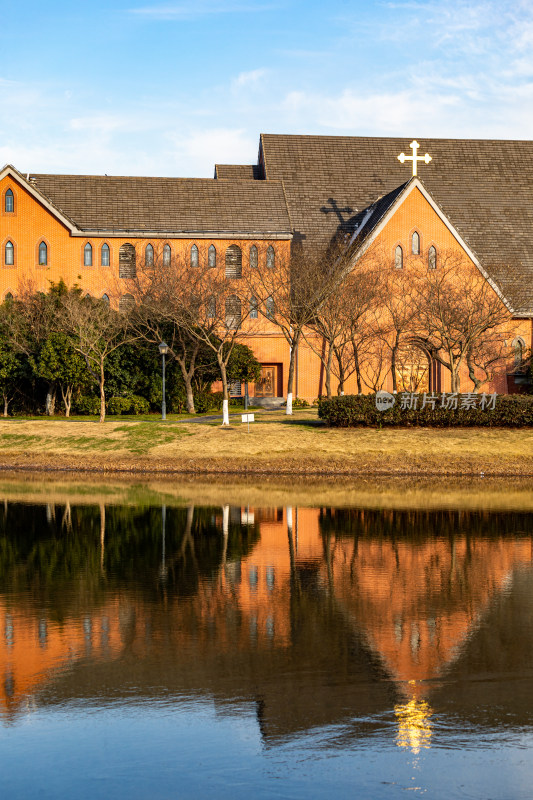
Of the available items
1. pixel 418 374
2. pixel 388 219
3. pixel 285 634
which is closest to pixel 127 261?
pixel 388 219

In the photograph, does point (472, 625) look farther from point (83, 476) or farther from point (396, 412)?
point (396, 412)

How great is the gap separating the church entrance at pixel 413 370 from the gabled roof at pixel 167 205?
31.6ft

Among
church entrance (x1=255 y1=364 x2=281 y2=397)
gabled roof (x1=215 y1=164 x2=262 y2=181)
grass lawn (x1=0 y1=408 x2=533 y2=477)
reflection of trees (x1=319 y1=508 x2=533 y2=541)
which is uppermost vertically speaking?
gabled roof (x1=215 y1=164 x2=262 y2=181)

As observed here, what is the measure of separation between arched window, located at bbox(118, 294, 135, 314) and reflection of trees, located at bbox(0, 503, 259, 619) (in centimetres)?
2528

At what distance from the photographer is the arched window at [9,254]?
172ft

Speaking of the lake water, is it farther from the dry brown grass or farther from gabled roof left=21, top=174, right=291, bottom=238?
gabled roof left=21, top=174, right=291, bottom=238

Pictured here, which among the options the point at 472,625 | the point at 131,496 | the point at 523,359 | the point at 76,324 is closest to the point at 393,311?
the point at 523,359

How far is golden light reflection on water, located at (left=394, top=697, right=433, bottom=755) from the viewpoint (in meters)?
7.42

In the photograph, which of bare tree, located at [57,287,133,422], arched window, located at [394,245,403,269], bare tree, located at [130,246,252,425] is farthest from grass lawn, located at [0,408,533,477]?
arched window, located at [394,245,403,269]

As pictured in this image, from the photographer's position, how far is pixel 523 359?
5222 centimetres

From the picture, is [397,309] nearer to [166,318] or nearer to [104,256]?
[166,318]

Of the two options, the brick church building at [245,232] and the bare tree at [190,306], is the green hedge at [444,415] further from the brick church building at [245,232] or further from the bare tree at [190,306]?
the brick church building at [245,232]

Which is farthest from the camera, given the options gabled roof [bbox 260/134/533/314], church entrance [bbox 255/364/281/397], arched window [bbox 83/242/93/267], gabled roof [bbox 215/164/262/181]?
gabled roof [bbox 215/164/262/181]

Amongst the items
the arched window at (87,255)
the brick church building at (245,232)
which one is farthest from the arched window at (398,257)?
the arched window at (87,255)
